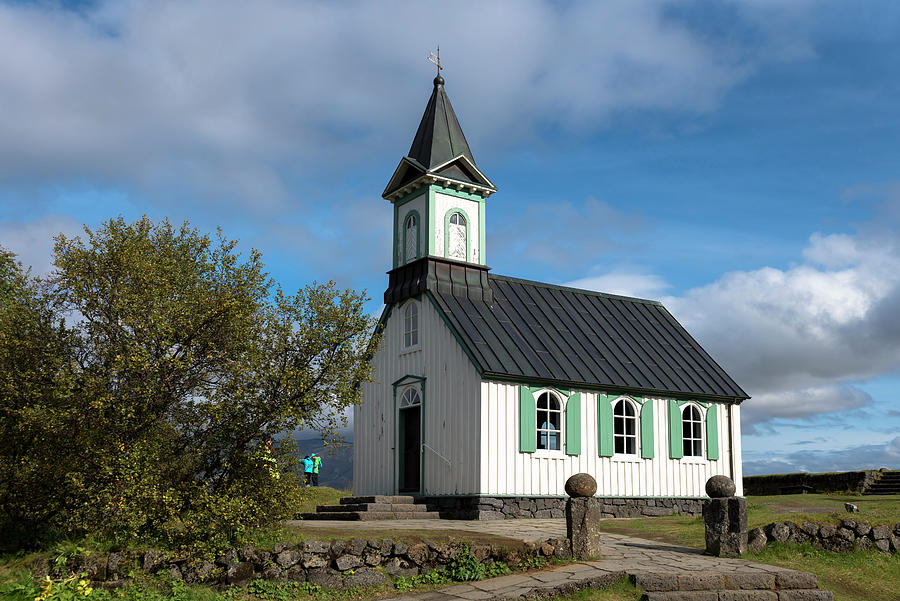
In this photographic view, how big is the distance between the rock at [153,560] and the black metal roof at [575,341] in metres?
8.87

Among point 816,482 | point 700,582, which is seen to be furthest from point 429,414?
point 816,482

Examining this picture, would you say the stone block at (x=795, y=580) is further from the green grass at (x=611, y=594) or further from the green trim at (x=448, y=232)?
the green trim at (x=448, y=232)

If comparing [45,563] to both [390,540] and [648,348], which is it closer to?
[390,540]

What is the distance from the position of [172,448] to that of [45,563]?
7.14ft

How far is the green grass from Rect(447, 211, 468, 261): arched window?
11764mm

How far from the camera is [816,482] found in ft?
102

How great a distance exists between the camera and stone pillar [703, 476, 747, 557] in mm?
12953

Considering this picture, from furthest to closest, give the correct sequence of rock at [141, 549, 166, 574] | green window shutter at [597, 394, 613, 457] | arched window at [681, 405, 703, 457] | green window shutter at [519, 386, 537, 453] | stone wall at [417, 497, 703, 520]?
arched window at [681, 405, 703, 457] < green window shutter at [597, 394, 613, 457] < green window shutter at [519, 386, 537, 453] < stone wall at [417, 497, 703, 520] < rock at [141, 549, 166, 574]

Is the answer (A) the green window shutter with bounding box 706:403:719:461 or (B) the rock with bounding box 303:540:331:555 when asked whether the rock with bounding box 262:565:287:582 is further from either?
(A) the green window shutter with bounding box 706:403:719:461

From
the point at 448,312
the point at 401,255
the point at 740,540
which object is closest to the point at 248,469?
the point at 740,540

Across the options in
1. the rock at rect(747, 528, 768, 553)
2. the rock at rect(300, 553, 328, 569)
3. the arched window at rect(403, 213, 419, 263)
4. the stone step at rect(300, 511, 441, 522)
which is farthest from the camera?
the arched window at rect(403, 213, 419, 263)

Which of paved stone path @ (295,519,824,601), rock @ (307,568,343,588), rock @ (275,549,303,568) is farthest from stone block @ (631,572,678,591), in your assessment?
rock @ (275,549,303,568)

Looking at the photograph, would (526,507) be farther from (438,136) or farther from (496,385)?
(438,136)

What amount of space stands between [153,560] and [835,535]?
10598mm
